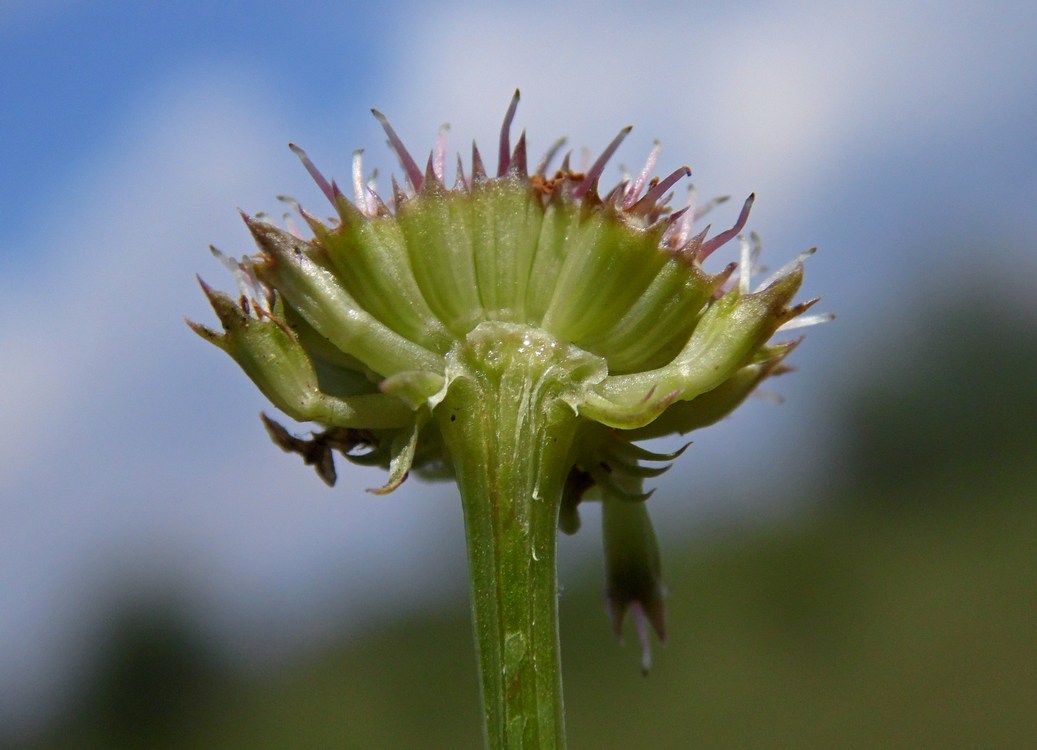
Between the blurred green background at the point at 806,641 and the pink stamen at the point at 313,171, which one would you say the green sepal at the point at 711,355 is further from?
the blurred green background at the point at 806,641

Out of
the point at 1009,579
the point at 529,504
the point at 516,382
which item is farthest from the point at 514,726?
the point at 1009,579

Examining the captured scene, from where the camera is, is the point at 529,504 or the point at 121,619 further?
the point at 121,619

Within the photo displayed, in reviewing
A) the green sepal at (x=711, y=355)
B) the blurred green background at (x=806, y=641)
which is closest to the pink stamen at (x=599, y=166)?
the green sepal at (x=711, y=355)

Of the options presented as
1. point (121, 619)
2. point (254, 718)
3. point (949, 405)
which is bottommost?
point (254, 718)

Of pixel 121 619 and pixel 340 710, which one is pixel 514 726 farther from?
pixel 121 619

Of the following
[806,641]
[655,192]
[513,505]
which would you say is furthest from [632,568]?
[806,641]

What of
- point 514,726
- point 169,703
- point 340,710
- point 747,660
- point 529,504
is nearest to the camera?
point 514,726

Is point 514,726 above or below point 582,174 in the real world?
below

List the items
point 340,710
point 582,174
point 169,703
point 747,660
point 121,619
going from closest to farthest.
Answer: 1. point 582,174
2. point 747,660
3. point 340,710
4. point 169,703
5. point 121,619

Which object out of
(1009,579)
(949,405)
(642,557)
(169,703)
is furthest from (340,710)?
(642,557)
